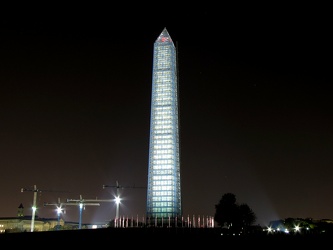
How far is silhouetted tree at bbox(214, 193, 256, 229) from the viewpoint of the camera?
116312mm

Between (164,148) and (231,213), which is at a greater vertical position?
(164,148)

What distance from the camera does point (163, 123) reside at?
490 ft

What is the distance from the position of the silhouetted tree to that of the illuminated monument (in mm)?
27283

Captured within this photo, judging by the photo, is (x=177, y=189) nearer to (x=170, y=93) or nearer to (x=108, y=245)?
(x=170, y=93)

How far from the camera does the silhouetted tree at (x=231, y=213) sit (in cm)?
11631

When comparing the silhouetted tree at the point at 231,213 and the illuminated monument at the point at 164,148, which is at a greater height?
the illuminated monument at the point at 164,148

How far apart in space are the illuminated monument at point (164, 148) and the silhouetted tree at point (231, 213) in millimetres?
27283

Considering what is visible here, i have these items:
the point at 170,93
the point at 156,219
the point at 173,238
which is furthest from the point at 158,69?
the point at 173,238

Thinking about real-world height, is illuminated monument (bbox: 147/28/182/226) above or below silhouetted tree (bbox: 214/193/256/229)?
above

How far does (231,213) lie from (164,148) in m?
41.2

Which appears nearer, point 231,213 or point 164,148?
point 231,213

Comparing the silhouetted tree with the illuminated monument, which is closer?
the silhouetted tree

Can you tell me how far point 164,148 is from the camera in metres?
148

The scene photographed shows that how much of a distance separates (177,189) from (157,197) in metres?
8.77
